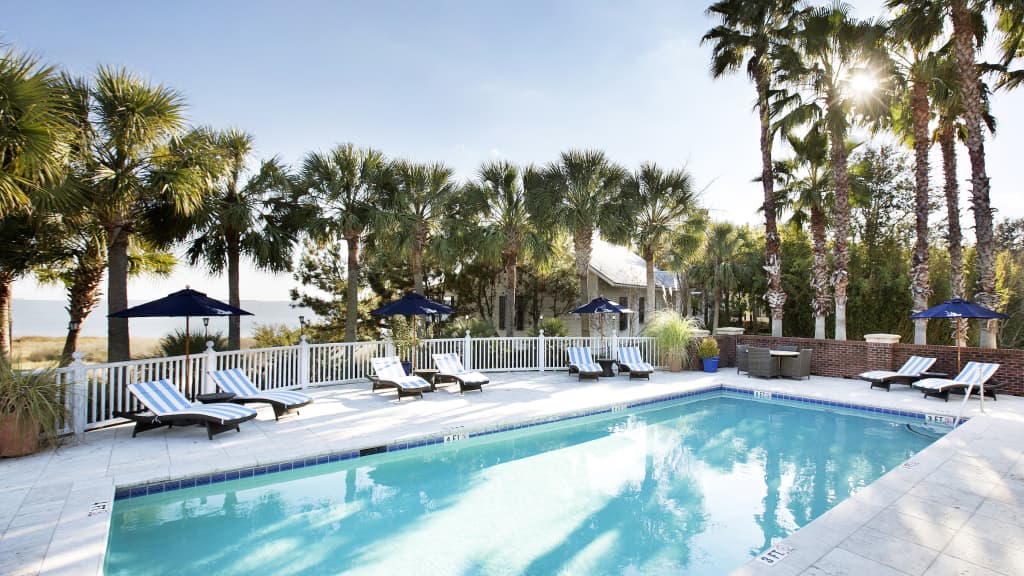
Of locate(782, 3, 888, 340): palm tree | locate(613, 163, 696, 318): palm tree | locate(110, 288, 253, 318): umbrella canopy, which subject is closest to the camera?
locate(110, 288, 253, 318): umbrella canopy

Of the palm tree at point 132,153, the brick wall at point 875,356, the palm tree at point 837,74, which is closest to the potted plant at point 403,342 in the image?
the palm tree at point 132,153

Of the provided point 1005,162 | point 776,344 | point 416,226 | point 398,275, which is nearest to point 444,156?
point 416,226

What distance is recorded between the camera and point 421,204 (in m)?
15.3

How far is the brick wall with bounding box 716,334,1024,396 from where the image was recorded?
10055 millimetres

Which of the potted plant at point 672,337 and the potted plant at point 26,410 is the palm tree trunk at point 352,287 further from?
the potted plant at point 26,410

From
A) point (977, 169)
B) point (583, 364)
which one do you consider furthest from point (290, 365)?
point (977, 169)

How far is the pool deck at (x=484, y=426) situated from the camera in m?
3.45

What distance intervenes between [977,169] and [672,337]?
7816 millimetres

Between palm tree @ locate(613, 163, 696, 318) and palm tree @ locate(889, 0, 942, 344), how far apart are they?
555 cm

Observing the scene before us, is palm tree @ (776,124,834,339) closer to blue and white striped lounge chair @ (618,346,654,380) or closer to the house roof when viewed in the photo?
blue and white striped lounge chair @ (618,346,654,380)

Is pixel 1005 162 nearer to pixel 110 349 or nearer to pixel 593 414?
pixel 593 414

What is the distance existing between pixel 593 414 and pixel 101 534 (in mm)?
6894

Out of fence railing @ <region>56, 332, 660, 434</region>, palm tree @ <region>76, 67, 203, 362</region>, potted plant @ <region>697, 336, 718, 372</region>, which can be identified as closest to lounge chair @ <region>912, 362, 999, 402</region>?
potted plant @ <region>697, 336, 718, 372</region>

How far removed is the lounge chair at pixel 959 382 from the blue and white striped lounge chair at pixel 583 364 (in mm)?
6278
